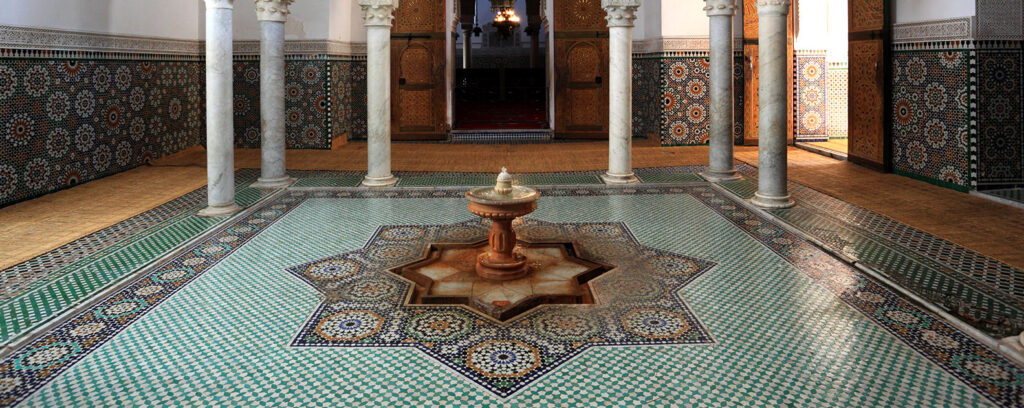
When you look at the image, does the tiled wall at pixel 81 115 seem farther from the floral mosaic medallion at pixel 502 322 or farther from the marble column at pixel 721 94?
the marble column at pixel 721 94

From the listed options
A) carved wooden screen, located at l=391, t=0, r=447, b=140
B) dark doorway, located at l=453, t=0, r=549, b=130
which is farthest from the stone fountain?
dark doorway, located at l=453, t=0, r=549, b=130

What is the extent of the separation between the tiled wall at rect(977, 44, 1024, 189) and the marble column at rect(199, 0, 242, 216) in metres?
4.88

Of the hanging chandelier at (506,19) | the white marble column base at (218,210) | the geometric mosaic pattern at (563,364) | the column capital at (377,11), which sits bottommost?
the geometric mosaic pattern at (563,364)

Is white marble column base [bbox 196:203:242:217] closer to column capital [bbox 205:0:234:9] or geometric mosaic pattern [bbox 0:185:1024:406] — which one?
geometric mosaic pattern [bbox 0:185:1024:406]

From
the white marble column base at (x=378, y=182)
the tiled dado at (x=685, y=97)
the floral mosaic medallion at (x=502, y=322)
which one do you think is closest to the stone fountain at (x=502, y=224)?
the floral mosaic medallion at (x=502, y=322)

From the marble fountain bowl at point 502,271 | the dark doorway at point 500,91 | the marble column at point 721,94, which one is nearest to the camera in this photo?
the marble fountain bowl at point 502,271

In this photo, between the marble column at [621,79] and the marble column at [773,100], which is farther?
the marble column at [621,79]

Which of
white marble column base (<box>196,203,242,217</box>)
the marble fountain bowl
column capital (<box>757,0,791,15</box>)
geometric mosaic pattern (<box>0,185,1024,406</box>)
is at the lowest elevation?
geometric mosaic pattern (<box>0,185,1024,406</box>)

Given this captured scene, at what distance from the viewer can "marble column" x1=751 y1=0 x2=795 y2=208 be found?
4.44 meters

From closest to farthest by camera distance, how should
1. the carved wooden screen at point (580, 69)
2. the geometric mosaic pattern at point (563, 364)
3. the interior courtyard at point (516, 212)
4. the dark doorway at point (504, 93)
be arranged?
the geometric mosaic pattern at point (563, 364) → the interior courtyard at point (516, 212) → the carved wooden screen at point (580, 69) → the dark doorway at point (504, 93)

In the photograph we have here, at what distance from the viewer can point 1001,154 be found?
469 centimetres

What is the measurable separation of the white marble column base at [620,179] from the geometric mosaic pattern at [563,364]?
208 centimetres

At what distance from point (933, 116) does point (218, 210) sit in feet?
16.2

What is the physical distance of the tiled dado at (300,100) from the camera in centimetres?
740
